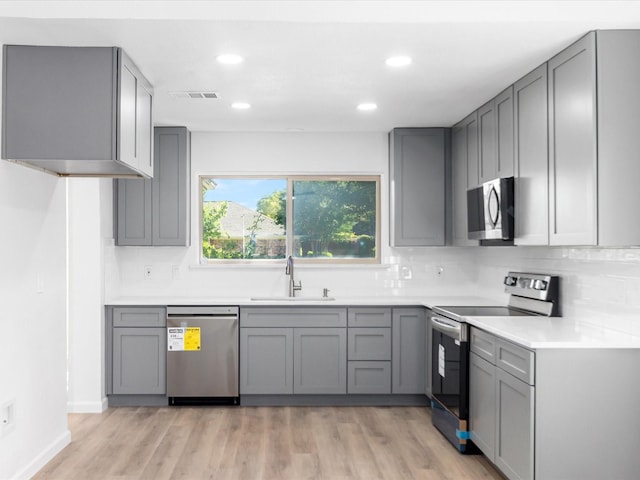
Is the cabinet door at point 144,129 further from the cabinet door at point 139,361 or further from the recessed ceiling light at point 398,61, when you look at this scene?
the cabinet door at point 139,361

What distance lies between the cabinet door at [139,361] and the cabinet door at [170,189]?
817 mm

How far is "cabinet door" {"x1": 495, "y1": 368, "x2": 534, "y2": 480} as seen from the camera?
9.23 feet

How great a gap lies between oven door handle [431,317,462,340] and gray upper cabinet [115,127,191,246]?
7.34ft

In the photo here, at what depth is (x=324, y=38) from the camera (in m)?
2.89

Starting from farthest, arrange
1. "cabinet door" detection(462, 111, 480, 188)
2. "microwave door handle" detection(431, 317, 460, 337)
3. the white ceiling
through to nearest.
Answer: "cabinet door" detection(462, 111, 480, 188) < "microwave door handle" detection(431, 317, 460, 337) < the white ceiling

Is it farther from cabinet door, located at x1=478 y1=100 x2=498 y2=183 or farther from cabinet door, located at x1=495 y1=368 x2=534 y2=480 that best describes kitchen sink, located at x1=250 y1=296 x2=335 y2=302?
cabinet door, located at x1=495 y1=368 x2=534 y2=480

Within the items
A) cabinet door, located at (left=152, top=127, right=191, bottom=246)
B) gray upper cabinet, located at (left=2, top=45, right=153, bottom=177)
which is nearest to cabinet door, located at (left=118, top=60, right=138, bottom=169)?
gray upper cabinet, located at (left=2, top=45, right=153, bottom=177)

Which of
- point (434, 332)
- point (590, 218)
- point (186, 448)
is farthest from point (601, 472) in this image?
point (186, 448)

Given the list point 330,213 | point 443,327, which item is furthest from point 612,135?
point 330,213

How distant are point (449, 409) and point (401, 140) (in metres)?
2.34

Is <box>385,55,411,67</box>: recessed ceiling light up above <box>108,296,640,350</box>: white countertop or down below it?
above

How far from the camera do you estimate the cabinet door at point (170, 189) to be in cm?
508

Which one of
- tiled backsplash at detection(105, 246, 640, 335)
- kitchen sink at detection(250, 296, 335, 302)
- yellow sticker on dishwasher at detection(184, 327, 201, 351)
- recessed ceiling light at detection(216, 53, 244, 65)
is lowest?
yellow sticker on dishwasher at detection(184, 327, 201, 351)

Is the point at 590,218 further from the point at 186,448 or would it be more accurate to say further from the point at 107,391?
the point at 107,391
